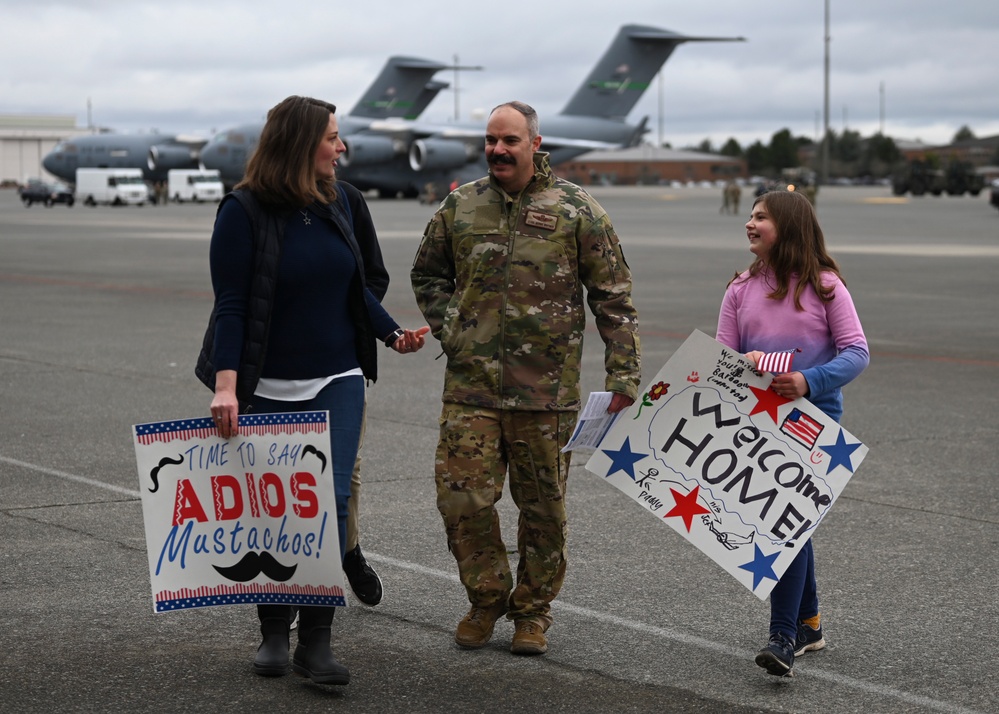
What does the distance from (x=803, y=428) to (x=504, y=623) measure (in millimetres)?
1395

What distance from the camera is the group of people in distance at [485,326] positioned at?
455 cm

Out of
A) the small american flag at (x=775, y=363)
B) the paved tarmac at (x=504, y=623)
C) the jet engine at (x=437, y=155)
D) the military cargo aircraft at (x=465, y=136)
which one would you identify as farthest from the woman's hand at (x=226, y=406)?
the jet engine at (x=437, y=155)

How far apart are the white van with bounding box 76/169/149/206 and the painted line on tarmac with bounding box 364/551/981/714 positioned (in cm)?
6636

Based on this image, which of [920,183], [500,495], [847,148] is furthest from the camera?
[847,148]

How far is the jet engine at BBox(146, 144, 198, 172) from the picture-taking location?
246ft

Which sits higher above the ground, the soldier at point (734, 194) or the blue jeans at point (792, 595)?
the soldier at point (734, 194)

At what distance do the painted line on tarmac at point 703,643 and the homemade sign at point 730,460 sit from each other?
359 mm

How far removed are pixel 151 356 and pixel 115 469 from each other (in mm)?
5231

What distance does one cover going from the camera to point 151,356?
42.9 feet

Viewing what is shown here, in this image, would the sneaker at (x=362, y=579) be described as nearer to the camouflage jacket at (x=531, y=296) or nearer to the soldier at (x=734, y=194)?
the camouflage jacket at (x=531, y=296)

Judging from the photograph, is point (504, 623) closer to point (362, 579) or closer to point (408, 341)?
point (362, 579)

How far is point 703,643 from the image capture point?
501 centimetres

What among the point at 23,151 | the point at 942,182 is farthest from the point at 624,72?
the point at 23,151

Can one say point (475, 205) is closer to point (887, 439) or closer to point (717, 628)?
point (717, 628)
